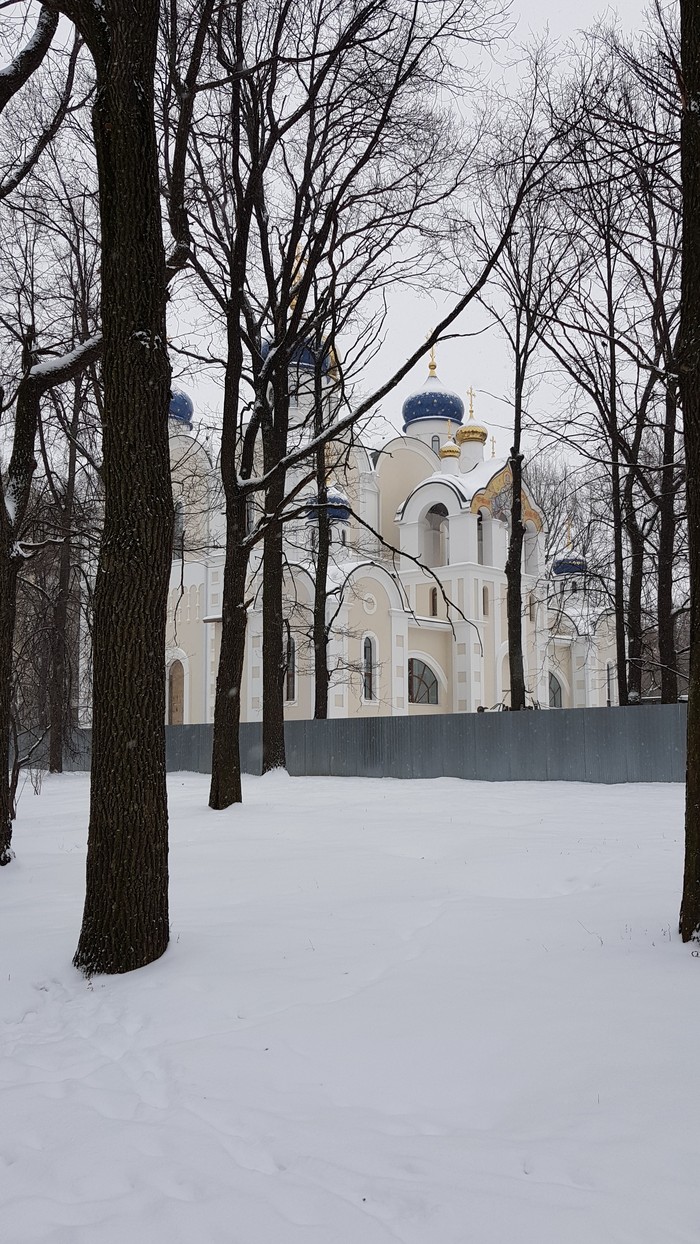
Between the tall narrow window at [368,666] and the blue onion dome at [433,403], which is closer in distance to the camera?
the tall narrow window at [368,666]

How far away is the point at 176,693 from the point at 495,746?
750 inches

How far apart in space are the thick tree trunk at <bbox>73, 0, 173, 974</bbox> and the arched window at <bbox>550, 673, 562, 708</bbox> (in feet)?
116

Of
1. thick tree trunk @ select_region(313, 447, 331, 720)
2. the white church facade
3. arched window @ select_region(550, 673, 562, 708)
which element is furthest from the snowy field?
arched window @ select_region(550, 673, 562, 708)

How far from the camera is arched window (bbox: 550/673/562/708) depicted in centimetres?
3966

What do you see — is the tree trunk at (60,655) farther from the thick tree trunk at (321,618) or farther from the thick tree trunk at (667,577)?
the thick tree trunk at (667,577)

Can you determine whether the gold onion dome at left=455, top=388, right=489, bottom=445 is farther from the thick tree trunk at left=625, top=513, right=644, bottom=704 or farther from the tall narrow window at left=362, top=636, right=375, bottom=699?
the thick tree trunk at left=625, top=513, right=644, bottom=704

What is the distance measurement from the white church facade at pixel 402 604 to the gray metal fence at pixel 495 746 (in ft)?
19.1

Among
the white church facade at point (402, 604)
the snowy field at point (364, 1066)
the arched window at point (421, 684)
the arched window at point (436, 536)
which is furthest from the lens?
the arched window at point (436, 536)

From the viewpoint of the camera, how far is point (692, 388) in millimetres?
5070

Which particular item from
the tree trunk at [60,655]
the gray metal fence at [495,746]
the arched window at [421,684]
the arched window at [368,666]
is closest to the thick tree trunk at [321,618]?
the gray metal fence at [495,746]

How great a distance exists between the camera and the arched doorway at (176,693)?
1358 inches

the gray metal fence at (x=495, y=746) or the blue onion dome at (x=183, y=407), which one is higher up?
the blue onion dome at (x=183, y=407)

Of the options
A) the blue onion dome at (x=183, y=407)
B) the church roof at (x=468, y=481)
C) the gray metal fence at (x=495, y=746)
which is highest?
the blue onion dome at (x=183, y=407)

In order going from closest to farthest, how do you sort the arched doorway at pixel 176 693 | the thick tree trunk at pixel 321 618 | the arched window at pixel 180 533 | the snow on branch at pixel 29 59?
the snow on branch at pixel 29 59
the arched window at pixel 180 533
the thick tree trunk at pixel 321 618
the arched doorway at pixel 176 693
